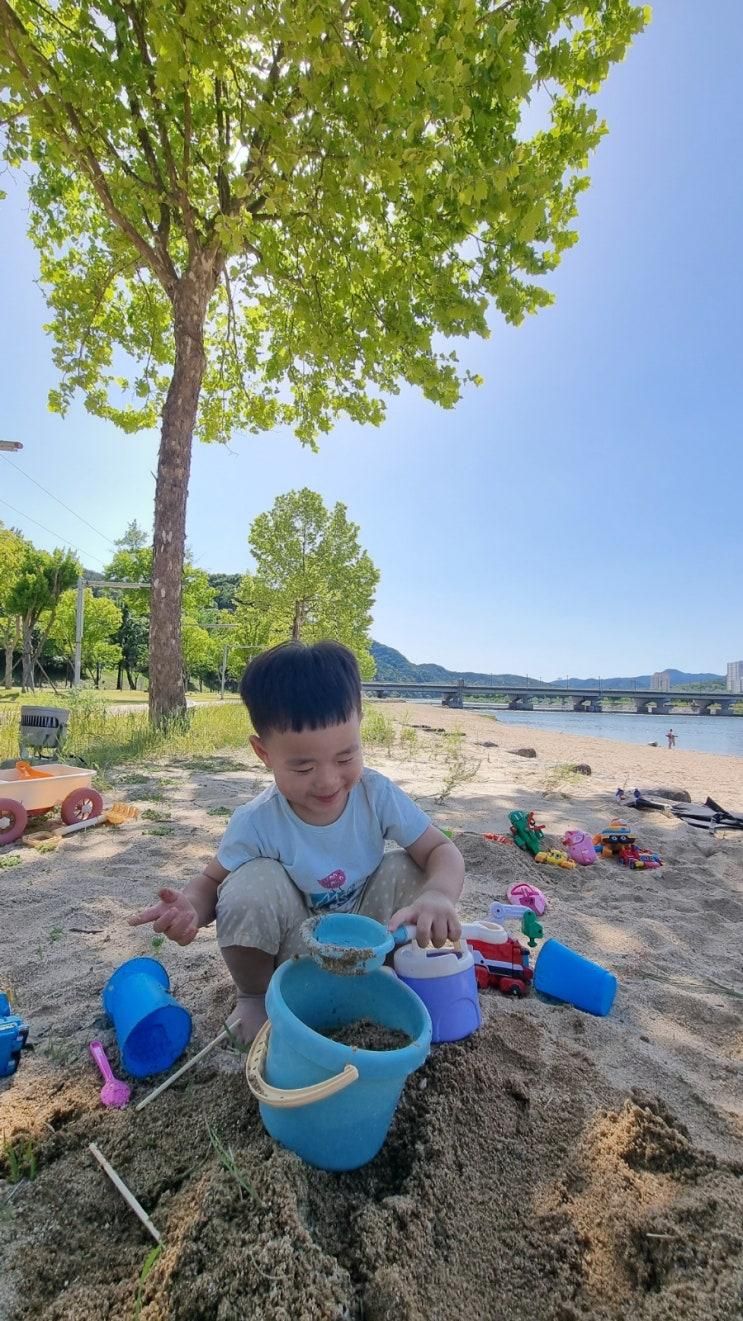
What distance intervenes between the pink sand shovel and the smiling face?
730mm

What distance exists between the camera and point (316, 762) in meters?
1.52

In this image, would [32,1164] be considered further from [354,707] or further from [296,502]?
[296,502]

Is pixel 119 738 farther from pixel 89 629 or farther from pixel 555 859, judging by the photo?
pixel 89 629

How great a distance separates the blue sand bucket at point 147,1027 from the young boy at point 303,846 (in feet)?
Result: 0.48

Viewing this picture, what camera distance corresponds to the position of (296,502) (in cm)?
2139

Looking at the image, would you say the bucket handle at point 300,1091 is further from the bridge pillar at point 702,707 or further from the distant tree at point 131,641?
the bridge pillar at point 702,707

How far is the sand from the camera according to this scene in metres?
0.88

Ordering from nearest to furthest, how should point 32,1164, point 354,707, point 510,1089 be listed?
point 32,1164, point 510,1089, point 354,707

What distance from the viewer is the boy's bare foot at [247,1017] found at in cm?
153

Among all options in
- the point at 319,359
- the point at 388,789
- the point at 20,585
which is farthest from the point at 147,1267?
the point at 20,585

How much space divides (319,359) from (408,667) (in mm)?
142297

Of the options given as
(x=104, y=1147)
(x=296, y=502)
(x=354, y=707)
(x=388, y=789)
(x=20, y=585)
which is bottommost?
(x=104, y=1147)

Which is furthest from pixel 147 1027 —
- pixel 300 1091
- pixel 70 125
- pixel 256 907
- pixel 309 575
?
pixel 309 575

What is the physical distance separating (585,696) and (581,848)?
67.9m
